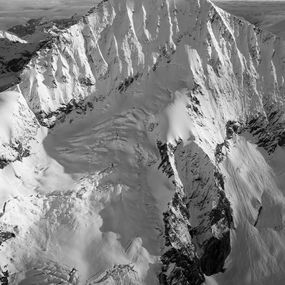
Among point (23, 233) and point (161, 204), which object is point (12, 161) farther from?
point (161, 204)

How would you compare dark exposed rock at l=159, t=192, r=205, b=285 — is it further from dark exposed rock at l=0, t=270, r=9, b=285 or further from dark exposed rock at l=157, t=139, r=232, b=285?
dark exposed rock at l=0, t=270, r=9, b=285

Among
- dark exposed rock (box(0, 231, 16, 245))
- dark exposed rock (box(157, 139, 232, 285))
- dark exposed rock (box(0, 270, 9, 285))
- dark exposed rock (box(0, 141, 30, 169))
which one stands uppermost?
Result: dark exposed rock (box(0, 141, 30, 169))

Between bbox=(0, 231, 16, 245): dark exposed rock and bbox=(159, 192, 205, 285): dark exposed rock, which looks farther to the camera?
bbox=(159, 192, 205, 285): dark exposed rock

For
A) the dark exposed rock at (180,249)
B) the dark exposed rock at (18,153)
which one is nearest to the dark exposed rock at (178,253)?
the dark exposed rock at (180,249)

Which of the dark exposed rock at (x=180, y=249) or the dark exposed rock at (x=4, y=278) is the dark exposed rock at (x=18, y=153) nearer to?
the dark exposed rock at (x=4, y=278)

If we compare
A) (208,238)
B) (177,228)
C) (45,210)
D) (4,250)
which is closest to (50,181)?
(45,210)

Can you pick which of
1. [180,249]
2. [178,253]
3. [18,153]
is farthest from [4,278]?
[180,249]

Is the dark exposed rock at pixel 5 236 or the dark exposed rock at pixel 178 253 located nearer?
the dark exposed rock at pixel 5 236

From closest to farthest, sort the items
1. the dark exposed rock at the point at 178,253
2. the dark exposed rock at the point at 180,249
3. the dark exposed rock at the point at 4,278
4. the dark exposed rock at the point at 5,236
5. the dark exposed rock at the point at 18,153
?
the dark exposed rock at the point at 4,278 → the dark exposed rock at the point at 5,236 → the dark exposed rock at the point at 178,253 → the dark exposed rock at the point at 180,249 → the dark exposed rock at the point at 18,153

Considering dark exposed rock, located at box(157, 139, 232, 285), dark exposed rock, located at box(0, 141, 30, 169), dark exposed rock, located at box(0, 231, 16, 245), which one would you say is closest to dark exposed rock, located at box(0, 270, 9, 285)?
dark exposed rock, located at box(0, 231, 16, 245)

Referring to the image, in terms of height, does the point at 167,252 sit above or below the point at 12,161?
below

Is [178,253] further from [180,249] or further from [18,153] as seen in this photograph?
[18,153]
